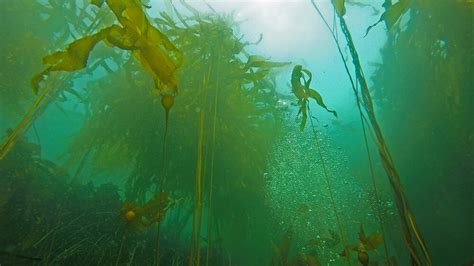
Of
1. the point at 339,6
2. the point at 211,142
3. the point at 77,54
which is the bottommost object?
the point at 77,54

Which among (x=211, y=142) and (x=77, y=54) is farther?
(x=211, y=142)

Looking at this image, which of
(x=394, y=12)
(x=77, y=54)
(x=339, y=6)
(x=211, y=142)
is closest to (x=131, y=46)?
(x=77, y=54)

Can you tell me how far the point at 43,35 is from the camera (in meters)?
6.05

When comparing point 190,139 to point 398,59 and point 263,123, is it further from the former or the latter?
point 398,59

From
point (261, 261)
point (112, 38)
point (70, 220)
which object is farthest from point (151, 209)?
point (261, 261)

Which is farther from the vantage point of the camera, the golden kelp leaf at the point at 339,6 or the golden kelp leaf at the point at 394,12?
the golden kelp leaf at the point at 394,12

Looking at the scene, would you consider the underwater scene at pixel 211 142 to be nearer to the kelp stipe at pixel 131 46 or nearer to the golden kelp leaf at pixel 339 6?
the golden kelp leaf at pixel 339 6

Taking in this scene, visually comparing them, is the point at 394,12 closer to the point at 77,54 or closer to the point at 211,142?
the point at 77,54

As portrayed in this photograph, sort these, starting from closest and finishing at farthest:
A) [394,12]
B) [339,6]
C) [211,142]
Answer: [339,6]
[394,12]
[211,142]

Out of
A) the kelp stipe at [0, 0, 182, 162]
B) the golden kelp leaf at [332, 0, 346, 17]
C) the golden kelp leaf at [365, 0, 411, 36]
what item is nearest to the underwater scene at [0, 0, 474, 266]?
the golden kelp leaf at [365, 0, 411, 36]

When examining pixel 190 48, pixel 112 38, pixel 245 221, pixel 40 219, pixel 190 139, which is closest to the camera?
pixel 112 38

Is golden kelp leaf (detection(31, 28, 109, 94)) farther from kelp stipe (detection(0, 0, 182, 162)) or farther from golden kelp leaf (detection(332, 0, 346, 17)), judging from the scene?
golden kelp leaf (detection(332, 0, 346, 17))

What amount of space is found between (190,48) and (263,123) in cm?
227

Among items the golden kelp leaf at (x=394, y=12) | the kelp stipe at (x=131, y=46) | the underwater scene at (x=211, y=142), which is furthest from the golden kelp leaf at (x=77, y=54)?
the underwater scene at (x=211, y=142)
